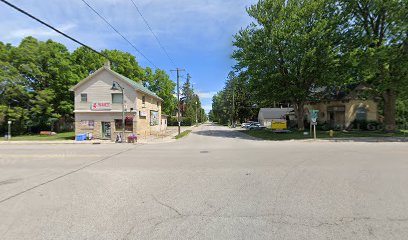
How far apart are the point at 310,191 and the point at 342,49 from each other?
25.1 meters

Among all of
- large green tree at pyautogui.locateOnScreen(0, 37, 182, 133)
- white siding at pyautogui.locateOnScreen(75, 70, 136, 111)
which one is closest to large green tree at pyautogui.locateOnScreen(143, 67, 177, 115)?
large green tree at pyautogui.locateOnScreen(0, 37, 182, 133)

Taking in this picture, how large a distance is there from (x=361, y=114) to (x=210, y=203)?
3519 centimetres

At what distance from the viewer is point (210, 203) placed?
517 cm

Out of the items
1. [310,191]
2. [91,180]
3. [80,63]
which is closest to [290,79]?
[310,191]

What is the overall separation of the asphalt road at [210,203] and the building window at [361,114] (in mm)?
A: 27596

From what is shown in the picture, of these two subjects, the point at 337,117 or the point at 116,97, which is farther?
the point at 337,117

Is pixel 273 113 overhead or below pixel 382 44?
below

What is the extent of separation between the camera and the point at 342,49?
25078 millimetres

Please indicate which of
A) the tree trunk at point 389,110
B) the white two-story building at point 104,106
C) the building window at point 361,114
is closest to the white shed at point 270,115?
the building window at point 361,114

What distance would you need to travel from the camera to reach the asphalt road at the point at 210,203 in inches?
152

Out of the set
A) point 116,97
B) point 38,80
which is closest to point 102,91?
point 116,97

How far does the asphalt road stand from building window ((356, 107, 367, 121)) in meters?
27.6

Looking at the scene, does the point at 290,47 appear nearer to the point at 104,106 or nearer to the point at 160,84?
the point at 104,106

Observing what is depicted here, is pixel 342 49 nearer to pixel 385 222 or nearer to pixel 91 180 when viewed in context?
pixel 385 222
